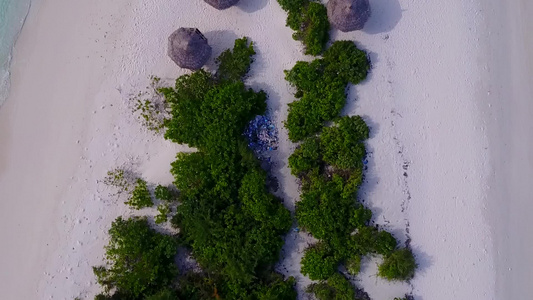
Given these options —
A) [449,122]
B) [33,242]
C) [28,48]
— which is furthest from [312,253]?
[28,48]

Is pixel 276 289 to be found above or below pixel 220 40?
below

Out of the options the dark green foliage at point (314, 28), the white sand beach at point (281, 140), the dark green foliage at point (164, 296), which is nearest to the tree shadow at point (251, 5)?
→ the white sand beach at point (281, 140)

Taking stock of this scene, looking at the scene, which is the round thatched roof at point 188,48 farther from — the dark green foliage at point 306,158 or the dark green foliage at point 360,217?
the dark green foliage at point 360,217

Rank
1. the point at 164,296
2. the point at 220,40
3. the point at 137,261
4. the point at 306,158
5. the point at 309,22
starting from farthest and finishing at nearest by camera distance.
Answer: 1. the point at 220,40
2. the point at 309,22
3. the point at 306,158
4. the point at 137,261
5. the point at 164,296

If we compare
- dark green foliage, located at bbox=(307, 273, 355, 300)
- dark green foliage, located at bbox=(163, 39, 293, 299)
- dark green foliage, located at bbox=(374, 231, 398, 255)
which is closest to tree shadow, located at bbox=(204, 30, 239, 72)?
→ dark green foliage, located at bbox=(163, 39, 293, 299)

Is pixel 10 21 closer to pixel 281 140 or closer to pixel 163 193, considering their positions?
pixel 163 193

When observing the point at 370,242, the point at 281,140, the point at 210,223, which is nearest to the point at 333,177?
the point at 281,140
